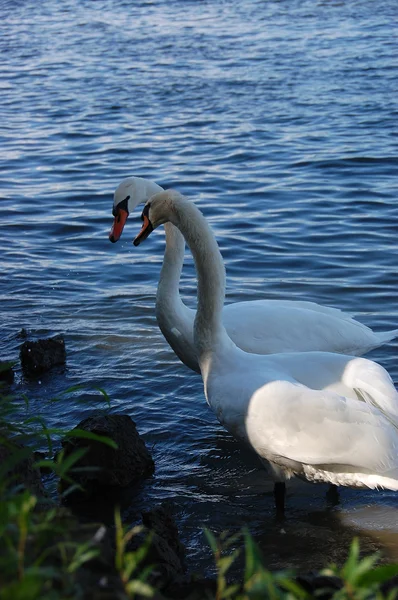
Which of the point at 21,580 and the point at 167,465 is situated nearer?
the point at 21,580

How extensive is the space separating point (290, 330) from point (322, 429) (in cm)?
156

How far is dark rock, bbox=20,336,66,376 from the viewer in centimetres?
649

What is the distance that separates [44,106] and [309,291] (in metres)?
8.31

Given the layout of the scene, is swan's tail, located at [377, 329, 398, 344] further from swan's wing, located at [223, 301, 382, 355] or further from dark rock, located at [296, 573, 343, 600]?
dark rock, located at [296, 573, 343, 600]

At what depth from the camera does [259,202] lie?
33.4ft

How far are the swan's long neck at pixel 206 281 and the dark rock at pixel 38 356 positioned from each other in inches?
70.0

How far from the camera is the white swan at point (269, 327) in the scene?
18.9 feet

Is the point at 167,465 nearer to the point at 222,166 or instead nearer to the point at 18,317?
the point at 18,317

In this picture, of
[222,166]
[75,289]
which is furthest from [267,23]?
[75,289]

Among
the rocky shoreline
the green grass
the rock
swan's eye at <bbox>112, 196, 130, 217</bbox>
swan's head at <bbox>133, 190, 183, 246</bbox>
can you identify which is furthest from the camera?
swan's eye at <bbox>112, 196, 130, 217</bbox>

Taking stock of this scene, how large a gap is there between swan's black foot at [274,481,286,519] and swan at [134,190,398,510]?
9 centimetres

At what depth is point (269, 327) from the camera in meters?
5.78

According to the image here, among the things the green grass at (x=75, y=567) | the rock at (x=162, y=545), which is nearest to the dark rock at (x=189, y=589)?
the rock at (x=162, y=545)

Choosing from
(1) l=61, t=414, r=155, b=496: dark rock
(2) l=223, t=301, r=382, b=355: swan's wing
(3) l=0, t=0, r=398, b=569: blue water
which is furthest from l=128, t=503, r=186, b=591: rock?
(2) l=223, t=301, r=382, b=355: swan's wing
